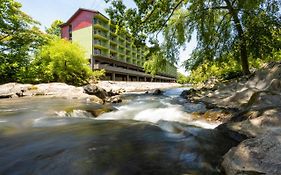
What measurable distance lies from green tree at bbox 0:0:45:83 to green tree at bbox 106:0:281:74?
16074 millimetres

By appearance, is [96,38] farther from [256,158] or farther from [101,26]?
[256,158]

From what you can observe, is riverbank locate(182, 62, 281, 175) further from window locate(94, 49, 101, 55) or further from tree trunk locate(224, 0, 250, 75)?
window locate(94, 49, 101, 55)

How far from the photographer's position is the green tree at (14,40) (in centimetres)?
2303

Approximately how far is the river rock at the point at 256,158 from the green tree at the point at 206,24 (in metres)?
9.13

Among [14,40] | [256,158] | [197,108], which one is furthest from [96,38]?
[256,158]

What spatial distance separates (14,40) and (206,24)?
20106 millimetres

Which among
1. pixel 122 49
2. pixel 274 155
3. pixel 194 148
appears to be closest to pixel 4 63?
pixel 194 148

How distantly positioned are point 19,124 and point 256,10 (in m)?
14.1

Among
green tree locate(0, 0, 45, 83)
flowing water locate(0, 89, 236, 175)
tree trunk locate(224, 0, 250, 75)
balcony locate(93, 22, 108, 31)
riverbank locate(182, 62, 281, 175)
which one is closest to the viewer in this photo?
riverbank locate(182, 62, 281, 175)

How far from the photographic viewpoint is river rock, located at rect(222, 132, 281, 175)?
9.59 feet

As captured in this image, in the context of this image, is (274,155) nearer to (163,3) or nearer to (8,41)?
(163,3)

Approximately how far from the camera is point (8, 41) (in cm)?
2395

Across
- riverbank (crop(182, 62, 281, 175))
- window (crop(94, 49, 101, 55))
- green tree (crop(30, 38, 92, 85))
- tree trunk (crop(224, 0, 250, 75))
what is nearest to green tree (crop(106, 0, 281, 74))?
tree trunk (crop(224, 0, 250, 75))

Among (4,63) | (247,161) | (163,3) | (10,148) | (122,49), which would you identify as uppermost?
(122,49)
